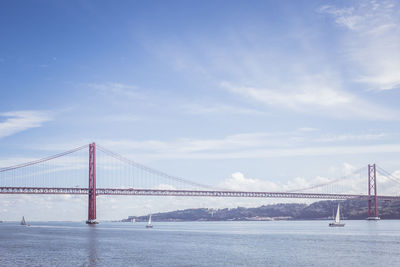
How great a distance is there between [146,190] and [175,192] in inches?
292

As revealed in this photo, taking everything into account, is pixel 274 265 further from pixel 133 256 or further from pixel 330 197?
pixel 330 197

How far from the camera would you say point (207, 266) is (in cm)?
3247

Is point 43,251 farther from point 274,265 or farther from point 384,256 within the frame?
point 384,256

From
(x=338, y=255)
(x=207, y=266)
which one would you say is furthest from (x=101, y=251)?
(x=338, y=255)

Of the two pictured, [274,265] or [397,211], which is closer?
[274,265]

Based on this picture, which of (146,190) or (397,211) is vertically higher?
(146,190)

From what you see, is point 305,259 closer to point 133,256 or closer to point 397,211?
point 133,256

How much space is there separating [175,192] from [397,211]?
3693 inches

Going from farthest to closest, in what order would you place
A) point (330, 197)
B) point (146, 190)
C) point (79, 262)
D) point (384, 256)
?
1. point (330, 197)
2. point (146, 190)
3. point (384, 256)
4. point (79, 262)

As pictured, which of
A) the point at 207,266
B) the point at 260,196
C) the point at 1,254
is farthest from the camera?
the point at 260,196

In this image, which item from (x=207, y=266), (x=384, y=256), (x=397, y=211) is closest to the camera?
(x=207, y=266)

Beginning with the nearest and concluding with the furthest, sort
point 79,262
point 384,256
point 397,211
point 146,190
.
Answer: point 79,262
point 384,256
point 146,190
point 397,211

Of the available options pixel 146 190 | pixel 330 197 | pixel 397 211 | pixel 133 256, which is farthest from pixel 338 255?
pixel 397 211

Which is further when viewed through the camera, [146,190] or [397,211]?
[397,211]
